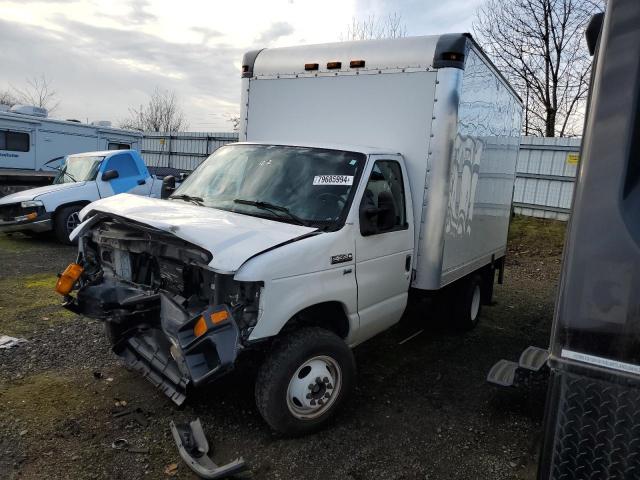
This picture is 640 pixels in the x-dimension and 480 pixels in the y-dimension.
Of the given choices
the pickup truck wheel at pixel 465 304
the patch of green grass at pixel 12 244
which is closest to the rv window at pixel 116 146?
the patch of green grass at pixel 12 244

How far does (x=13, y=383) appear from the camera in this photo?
4262 mm

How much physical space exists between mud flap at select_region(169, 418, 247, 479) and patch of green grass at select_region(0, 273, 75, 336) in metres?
2.93

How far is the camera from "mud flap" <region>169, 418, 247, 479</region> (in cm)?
309

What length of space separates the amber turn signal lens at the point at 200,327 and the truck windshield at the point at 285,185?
3.53 ft

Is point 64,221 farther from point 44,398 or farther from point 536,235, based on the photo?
point 536,235

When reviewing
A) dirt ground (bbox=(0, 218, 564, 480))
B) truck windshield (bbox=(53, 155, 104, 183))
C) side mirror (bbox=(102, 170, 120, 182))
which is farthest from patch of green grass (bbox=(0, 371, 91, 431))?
truck windshield (bbox=(53, 155, 104, 183))

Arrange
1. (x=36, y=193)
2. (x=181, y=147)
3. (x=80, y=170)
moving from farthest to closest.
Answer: (x=181, y=147) < (x=80, y=170) < (x=36, y=193)

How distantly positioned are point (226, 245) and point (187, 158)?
671 inches

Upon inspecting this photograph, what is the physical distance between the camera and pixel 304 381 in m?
3.59

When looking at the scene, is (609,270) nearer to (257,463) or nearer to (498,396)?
(257,463)

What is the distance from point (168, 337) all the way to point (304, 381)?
105 cm

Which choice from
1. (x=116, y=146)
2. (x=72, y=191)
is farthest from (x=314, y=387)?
(x=116, y=146)

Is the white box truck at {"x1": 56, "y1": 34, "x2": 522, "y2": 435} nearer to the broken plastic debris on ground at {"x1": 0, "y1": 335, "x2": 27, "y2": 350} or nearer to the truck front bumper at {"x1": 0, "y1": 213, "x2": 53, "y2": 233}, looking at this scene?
the broken plastic debris on ground at {"x1": 0, "y1": 335, "x2": 27, "y2": 350}

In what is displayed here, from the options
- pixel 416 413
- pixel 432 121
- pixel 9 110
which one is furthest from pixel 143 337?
pixel 9 110
